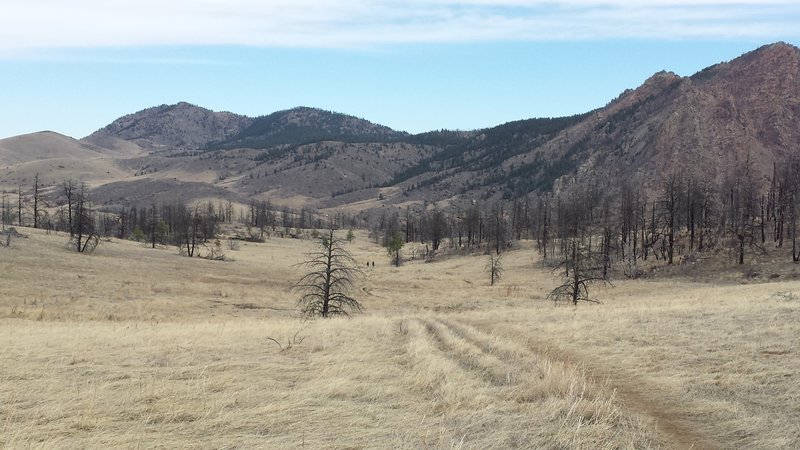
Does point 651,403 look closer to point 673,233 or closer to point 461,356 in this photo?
point 461,356

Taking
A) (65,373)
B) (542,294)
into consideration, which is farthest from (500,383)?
(542,294)

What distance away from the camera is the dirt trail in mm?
7773

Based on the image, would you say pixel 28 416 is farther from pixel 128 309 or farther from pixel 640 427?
pixel 128 309

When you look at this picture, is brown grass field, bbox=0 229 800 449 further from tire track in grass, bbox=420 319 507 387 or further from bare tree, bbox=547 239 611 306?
bare tree, bbox=547 239 611 306

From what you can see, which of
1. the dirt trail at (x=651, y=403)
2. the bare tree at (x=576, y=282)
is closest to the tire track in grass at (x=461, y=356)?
the dirt trail at (x=651, y=403)

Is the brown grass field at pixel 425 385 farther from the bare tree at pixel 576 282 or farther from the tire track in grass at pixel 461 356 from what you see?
the bare tree at pixel 576 282

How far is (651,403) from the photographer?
383 inches

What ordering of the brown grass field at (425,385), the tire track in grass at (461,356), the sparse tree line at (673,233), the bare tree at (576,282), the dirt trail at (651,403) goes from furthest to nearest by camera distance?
the sparse tree line at (673,233) < the bare tree at (576,282) < the tire track in grass at (461,356) < the dirt trail at (651,403) < the brown grass field at (425,385)

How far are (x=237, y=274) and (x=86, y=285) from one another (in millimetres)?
19530

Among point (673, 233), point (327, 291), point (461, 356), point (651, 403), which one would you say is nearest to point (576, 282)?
point (327, 291)

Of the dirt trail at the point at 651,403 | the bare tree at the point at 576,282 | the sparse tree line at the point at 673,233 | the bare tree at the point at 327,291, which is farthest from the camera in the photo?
the sparse tree line at the point at 673,233

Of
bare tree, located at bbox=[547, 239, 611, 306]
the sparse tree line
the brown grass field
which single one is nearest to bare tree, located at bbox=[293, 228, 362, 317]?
the brown grass field

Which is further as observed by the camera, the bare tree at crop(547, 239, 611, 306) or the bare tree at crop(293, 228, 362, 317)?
the bare tree at crop(547, 239, 611, 306)

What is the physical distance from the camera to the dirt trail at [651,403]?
25.5ft
